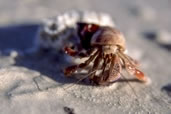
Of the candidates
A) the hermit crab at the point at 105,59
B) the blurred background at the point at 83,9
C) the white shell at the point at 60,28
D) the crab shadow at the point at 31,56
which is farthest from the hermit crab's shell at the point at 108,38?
the blurred background at the point at 83,9

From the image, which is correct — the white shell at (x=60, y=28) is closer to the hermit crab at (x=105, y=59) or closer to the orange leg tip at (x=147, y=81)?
the hermit crab at (x=105, y=59)

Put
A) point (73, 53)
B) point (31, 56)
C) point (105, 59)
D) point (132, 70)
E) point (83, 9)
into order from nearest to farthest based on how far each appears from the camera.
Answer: point (105, 59)
point (132, 70)
point (73, 53)
point (31, 56)
point (83, 9)

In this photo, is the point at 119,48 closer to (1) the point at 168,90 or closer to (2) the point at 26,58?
(1) the point at 168,90

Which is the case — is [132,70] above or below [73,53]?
below

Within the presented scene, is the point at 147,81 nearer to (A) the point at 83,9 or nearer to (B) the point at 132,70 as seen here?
(B) the point at 132,70

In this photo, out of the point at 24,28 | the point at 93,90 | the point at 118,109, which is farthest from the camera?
the point at 24,28

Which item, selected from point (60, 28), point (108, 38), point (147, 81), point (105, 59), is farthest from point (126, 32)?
point (105, 59)

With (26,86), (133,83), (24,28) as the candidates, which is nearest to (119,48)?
(133,83)
